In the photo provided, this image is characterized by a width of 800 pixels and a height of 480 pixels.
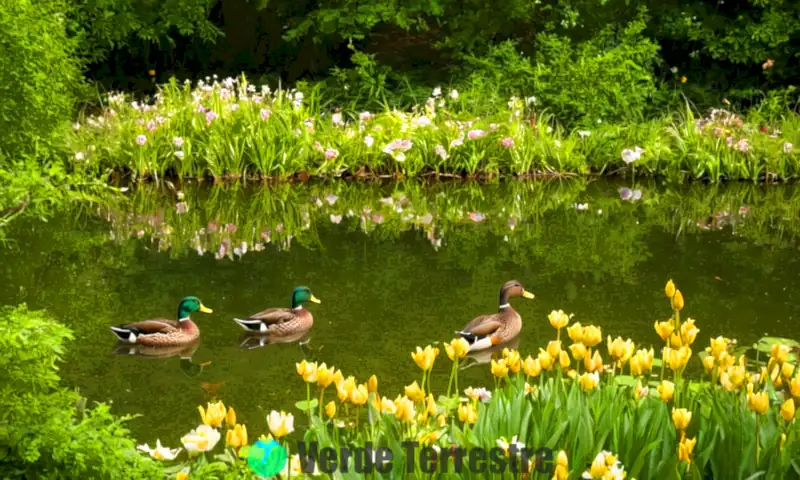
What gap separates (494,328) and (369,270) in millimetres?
2012

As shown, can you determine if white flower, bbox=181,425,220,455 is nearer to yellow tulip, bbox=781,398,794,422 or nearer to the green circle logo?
the green circle logo

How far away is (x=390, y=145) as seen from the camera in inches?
501

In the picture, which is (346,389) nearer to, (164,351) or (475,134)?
(164,351)

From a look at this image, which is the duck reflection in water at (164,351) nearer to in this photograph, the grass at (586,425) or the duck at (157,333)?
the duck at (157,333)

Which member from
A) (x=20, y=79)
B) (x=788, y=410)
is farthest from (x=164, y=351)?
(x=788, y=410)

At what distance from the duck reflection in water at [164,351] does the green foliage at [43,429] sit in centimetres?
273

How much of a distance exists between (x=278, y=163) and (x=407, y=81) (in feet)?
12.0

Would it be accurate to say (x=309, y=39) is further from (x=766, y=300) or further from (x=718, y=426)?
(x=718, y=426)

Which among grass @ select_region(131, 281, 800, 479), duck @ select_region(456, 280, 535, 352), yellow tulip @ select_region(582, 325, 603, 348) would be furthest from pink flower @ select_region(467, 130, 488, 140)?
yellow tulip @ select_region(582, 325, 603, 348)

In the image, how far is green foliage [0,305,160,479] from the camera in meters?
3.34

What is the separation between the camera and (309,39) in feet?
59.6

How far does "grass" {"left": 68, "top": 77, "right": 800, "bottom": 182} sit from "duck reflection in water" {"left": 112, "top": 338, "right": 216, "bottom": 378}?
602 cm

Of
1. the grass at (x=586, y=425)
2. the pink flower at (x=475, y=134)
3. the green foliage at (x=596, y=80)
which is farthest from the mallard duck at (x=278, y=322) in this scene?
the green foliage at (x=596, y=80)

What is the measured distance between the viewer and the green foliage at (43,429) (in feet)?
11.0
